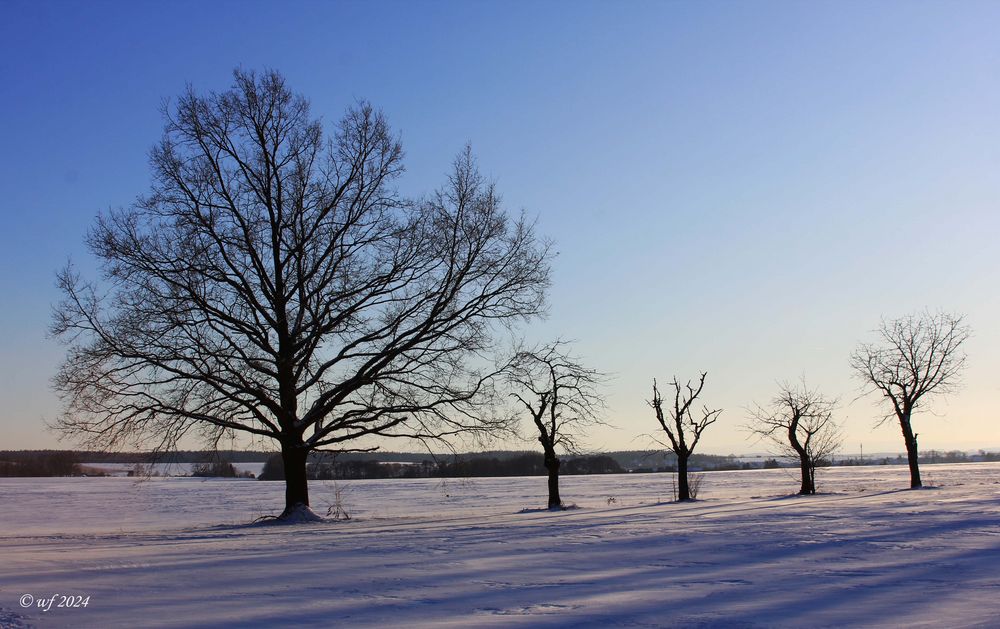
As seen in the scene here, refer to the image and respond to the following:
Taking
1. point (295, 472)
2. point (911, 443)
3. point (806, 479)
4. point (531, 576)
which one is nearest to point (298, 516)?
point (295, 472)

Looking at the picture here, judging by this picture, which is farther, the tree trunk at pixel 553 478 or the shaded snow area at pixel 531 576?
the tree trunk at pixel 553 478

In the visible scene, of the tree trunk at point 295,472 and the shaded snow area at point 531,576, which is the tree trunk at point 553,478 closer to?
the tree trunk at point 295,472

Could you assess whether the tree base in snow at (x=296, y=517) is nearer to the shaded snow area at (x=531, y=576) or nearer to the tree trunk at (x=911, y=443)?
the shaded snow area at (x=531, y=576)

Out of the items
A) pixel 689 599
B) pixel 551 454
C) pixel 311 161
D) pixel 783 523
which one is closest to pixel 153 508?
pixel 551 454

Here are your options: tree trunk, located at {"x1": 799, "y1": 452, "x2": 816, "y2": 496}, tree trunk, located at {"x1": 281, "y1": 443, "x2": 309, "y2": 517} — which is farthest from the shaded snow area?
tree trunk, located at {"x1": 799, "y1": 452, "x2": 816, "y2": 496}

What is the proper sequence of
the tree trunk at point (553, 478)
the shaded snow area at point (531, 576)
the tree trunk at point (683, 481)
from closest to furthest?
the shaded snow area at point (531, 576), the tree trunk at point (553, 478), the tree trunk at point (683, 481)

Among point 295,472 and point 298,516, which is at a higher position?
point 295,472

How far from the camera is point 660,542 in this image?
13.5 meters

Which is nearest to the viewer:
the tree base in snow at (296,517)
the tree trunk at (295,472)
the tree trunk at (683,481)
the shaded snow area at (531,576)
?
the shaded snow area at (531,576)

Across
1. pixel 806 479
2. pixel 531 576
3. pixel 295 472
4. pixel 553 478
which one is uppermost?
pixel 295 472

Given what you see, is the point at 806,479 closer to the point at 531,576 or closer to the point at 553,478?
the point at 553,478

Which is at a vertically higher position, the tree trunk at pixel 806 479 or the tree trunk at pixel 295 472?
the tree trunk at pixel 295 472

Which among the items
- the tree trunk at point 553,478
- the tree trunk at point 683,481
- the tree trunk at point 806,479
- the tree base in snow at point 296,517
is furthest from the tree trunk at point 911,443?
the tree base in snow at point 296,517

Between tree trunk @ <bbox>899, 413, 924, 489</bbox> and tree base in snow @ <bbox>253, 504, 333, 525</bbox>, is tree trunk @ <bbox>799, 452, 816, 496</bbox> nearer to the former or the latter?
tree trunk @ <bbox>899, 413, 924, 489</bbox>
